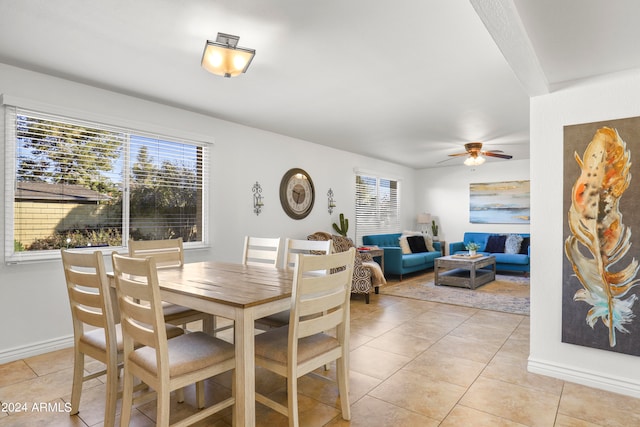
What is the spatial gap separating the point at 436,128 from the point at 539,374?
3.20 metres

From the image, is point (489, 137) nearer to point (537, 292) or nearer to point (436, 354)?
point (537, 292)

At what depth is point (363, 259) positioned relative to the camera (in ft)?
17.7

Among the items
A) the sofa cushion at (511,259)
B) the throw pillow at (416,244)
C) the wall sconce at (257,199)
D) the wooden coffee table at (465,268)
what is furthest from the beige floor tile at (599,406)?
the throw pillow at (416,244)

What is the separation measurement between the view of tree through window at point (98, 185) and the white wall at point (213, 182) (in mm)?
150

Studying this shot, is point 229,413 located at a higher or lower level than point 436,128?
lower

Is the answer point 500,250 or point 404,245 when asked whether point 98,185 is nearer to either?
point 404,245

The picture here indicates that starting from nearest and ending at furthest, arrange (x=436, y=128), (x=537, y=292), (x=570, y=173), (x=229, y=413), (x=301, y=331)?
(x=301, y=331)
(x=229, y=413)
(x=570, y=173)
(x=537, y=292)
(x=436, y=128)

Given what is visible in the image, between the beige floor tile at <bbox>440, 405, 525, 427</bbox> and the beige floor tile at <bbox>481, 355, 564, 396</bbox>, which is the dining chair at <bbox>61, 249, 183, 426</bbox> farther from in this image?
the beige floor tile at <bbox>481, 355, 564, 396</bbox>

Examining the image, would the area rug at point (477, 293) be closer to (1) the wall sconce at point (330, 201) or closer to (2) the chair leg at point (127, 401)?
(1) the wall sconce at point (330, 201)

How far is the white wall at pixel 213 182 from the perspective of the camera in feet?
9.71

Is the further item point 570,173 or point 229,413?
point 570,173

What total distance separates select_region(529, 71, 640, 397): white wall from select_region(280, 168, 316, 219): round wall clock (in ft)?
10.8

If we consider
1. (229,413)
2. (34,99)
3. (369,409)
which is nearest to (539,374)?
(369,409)

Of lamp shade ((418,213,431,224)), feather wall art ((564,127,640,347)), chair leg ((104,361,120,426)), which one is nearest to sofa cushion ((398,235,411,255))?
lamp shade ((418,213,431,224))
